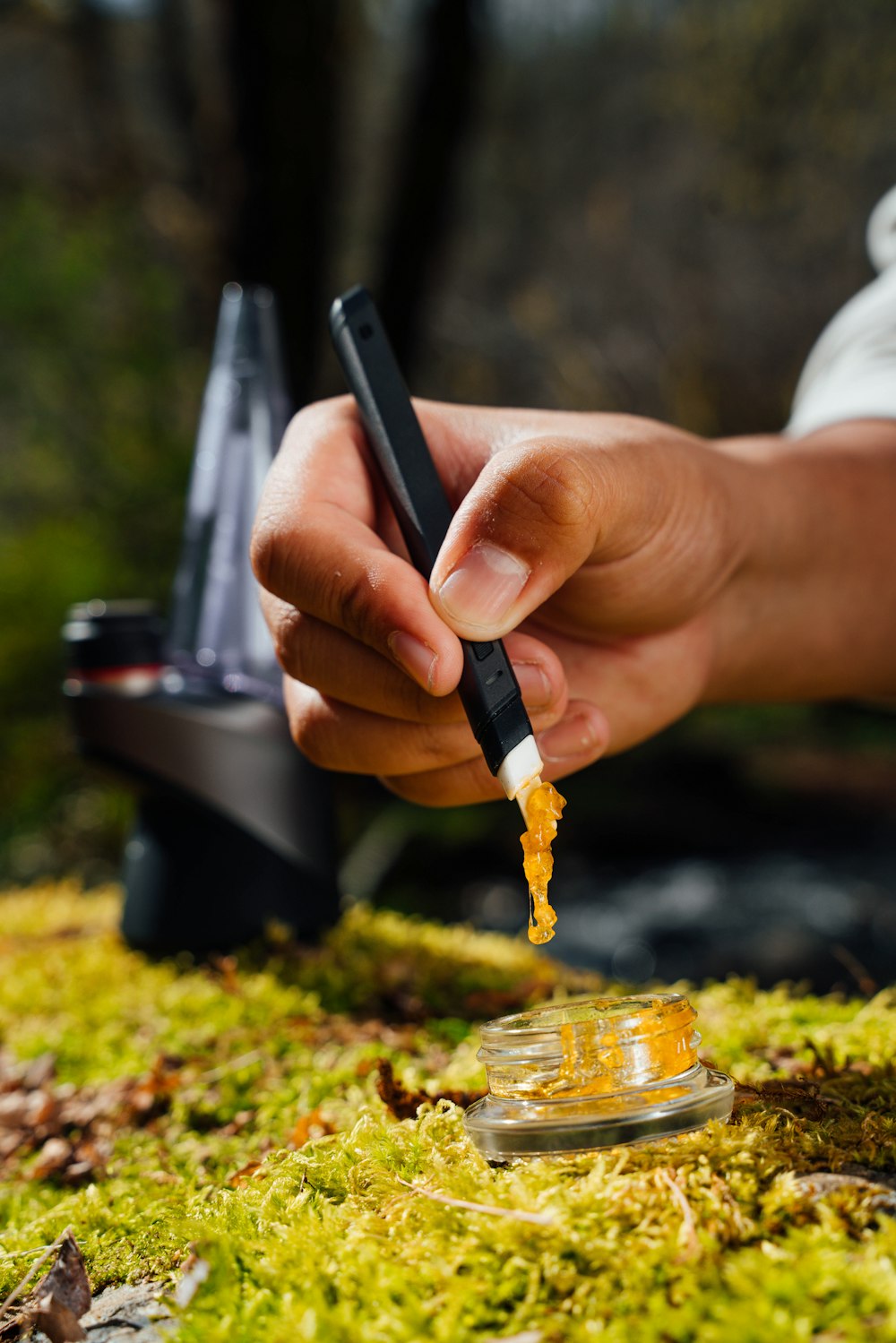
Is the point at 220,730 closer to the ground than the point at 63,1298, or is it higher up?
closer to the ground

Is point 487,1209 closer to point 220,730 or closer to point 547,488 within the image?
point 547,488

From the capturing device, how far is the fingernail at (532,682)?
1.25m

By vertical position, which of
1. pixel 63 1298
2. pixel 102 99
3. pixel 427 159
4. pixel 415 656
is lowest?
pixel 63 1298

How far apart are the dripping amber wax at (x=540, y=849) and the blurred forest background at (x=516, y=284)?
17.6 feet

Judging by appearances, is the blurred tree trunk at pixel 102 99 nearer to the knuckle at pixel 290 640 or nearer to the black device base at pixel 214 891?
the black device base at pixel 214 891

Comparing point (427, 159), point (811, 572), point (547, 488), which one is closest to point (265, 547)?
point (547, 488)

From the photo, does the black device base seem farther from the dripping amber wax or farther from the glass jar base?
the glass jar base

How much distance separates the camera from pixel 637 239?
8180 millimetres

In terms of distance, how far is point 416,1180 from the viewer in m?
0.83

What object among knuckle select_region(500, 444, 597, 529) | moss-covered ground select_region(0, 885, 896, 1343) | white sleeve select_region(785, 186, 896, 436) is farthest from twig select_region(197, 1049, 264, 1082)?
white sleeve select_region(785, 186, 896, 436)

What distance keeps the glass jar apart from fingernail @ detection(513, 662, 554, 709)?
0.44 meters

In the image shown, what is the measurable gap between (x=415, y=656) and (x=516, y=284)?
8007 mm

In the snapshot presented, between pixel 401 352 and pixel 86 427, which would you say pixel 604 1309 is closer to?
pixel 401 352

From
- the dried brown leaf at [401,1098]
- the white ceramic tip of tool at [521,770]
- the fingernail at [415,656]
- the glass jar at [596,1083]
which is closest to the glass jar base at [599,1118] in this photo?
the glass jar at [596,1083]
